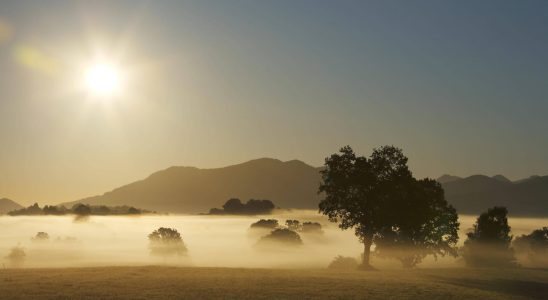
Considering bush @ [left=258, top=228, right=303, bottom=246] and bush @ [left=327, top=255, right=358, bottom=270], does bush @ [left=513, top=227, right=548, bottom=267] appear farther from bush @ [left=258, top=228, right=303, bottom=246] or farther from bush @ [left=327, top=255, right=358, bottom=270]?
bush @ [left=258, top=228, right=303, bottom=246]

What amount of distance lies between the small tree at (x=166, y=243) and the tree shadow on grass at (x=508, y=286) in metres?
95.0

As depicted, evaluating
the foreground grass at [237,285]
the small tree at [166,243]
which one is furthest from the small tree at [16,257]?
the foreground grass at [237,285]

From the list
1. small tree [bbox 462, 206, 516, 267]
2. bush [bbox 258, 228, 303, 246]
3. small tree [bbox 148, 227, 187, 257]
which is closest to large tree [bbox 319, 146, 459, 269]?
small tree [bbox 462, 206, 516, 267]

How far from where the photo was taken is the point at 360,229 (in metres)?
84.1

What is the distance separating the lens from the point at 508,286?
63469mm

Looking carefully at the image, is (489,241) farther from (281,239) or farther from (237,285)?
(237,285)

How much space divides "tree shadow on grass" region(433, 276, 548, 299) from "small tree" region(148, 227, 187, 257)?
95.0 metres

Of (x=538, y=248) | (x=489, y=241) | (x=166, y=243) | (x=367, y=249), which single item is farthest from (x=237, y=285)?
(x=538, y=248)

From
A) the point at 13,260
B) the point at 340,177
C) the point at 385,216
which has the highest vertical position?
the point at 340,177

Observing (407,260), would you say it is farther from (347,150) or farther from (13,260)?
(13,260)

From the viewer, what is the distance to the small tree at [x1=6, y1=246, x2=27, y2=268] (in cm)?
15844

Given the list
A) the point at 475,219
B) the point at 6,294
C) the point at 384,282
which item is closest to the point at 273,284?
the point at 384,282

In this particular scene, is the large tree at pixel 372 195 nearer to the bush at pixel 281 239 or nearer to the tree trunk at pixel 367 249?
the tree trunk at pixel 367 249

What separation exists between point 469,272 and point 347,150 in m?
23.3
